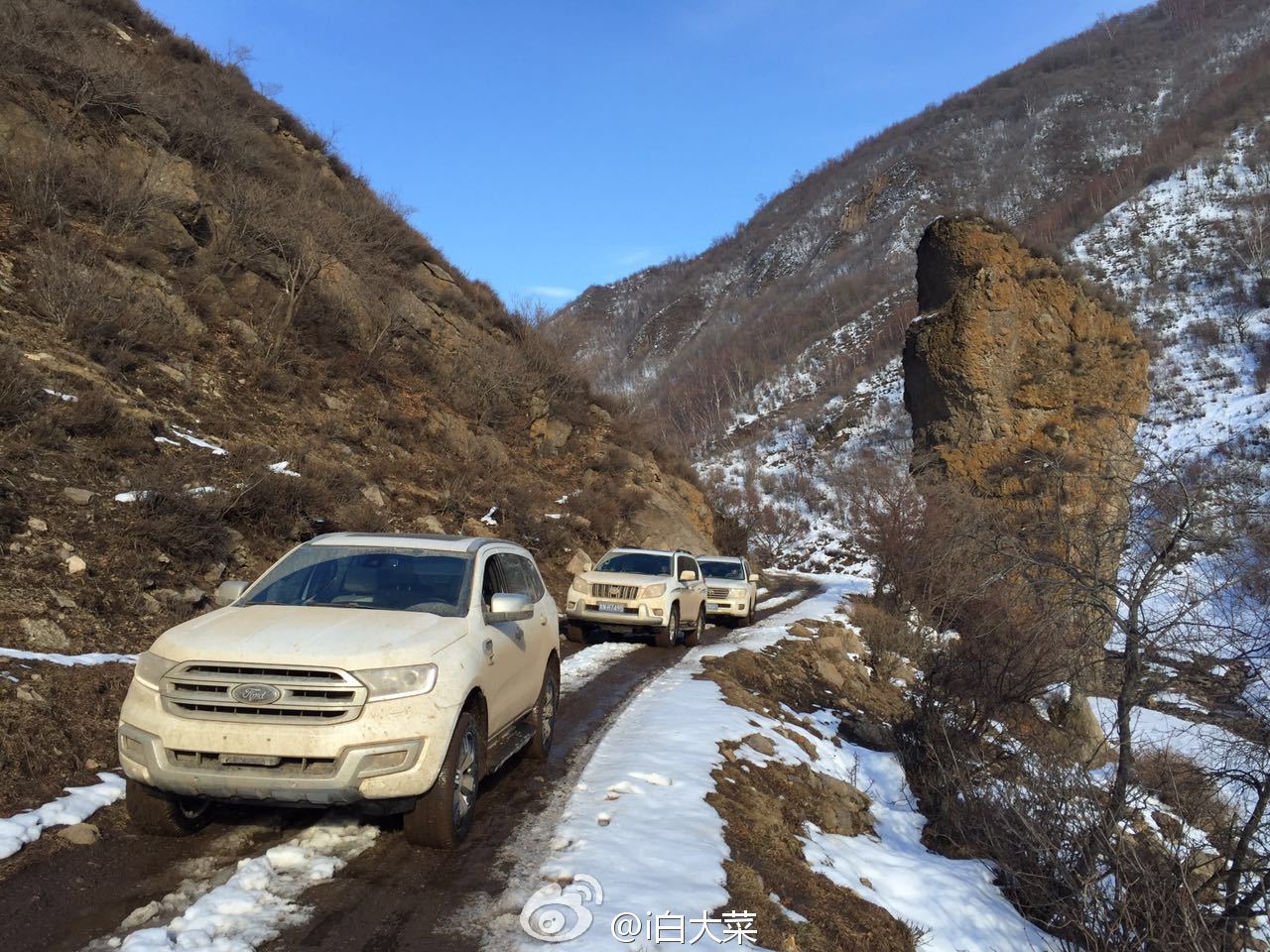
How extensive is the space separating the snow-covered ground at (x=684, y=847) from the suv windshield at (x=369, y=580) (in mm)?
1771

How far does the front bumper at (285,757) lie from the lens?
394cm

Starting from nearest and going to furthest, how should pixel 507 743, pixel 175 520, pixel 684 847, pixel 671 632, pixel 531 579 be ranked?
pixel 684 847 → pixel 507 743 → pixel 531 579 → pixel 175 520 → pixel 671 632

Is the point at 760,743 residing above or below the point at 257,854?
below

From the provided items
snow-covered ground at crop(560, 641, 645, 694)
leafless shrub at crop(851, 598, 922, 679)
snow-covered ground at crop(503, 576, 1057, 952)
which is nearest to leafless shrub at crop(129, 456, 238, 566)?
snow-covered ground at crop(560, 641, 645, 694)

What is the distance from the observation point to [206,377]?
49.4ft

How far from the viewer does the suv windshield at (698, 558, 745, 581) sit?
19.2m

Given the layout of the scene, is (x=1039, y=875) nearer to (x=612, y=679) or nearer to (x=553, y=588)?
(x=612, y=679)

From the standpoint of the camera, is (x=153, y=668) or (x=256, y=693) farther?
(x=153, y=668)

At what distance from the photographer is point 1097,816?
7.34 metres

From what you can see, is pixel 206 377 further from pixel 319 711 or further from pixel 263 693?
pixel 319 711

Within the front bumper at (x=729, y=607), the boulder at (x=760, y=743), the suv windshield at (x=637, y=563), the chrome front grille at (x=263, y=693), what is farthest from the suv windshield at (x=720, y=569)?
the chrome front grille at (x=263, y=693)

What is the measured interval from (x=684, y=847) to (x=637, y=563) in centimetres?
947

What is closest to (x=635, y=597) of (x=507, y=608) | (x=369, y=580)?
(x=369, y=580)

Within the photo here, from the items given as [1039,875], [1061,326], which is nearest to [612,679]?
[1039,875]
